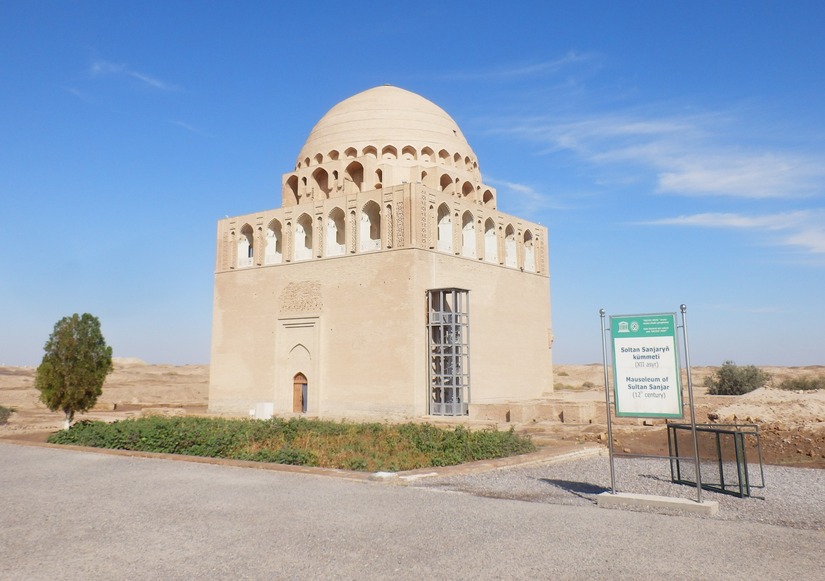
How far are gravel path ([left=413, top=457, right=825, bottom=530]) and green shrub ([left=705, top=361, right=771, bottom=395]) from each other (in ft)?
85.2

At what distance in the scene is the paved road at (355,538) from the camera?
4.89 m

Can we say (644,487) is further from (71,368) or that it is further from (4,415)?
(4,415)

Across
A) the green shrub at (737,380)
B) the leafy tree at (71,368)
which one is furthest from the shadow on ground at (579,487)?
the green shrub at (737,380)

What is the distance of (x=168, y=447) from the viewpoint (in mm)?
12203

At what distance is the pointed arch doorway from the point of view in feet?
74.3

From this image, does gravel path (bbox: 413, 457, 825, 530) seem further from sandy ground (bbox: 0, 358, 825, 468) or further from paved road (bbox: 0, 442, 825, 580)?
sandy ground (bbox: 0, 358, 825, 468)

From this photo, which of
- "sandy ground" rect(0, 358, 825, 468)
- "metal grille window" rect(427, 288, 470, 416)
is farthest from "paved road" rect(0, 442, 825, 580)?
"metal grille window" rect(427, 288, 470, 416)

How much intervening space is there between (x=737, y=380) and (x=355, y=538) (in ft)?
111

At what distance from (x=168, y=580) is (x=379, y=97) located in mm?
23625

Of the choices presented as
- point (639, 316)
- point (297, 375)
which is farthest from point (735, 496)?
point (297, 375)

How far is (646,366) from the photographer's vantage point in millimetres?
7469

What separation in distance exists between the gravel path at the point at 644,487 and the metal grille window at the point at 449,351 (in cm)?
958

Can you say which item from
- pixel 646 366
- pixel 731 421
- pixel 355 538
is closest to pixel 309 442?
pixel 355 538

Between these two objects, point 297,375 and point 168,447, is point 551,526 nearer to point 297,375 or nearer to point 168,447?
point 168,447
